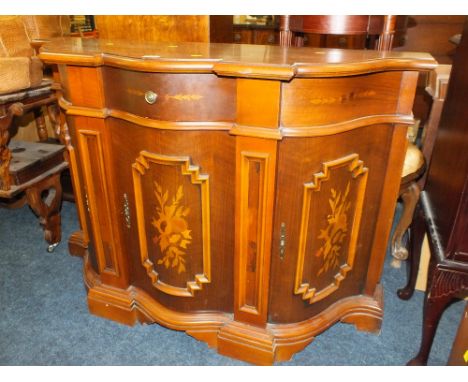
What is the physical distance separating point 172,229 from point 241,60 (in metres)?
0.60

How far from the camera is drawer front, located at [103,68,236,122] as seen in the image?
112cm

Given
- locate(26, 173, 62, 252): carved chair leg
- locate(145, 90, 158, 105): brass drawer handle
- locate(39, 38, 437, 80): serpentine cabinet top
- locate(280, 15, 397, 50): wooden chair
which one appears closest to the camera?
locate(39, 38, 437, 80): serpentine cabinet top

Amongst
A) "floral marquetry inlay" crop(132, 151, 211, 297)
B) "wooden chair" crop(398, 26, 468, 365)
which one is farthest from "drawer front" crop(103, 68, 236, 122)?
"wooden chair" crop(398, 26, 468, 365)

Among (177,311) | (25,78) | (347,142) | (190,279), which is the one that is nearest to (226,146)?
(347,142)

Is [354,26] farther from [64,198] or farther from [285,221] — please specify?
[64,198]

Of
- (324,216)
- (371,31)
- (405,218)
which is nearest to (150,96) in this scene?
(324,216)

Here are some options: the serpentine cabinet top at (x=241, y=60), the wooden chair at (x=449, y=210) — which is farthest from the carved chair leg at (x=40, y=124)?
the wooden chair at (x=449, y=210)

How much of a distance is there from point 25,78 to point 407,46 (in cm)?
314

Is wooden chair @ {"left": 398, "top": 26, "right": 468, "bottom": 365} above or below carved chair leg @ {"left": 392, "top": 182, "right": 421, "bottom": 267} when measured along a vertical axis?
above

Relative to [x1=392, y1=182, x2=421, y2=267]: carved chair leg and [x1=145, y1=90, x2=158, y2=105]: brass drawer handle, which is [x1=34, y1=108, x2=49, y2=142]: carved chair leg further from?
[x1=392, y1=182, x2=421, y2=267]: carved chair leg

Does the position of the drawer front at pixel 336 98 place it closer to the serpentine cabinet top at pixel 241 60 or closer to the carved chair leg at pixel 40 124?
the serpentine cabinet top at pixel 241 60

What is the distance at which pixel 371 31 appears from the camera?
5.32ft

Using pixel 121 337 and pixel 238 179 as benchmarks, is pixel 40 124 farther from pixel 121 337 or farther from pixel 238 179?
pixel 238 179

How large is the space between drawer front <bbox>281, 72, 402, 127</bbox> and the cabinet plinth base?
0.75 m
